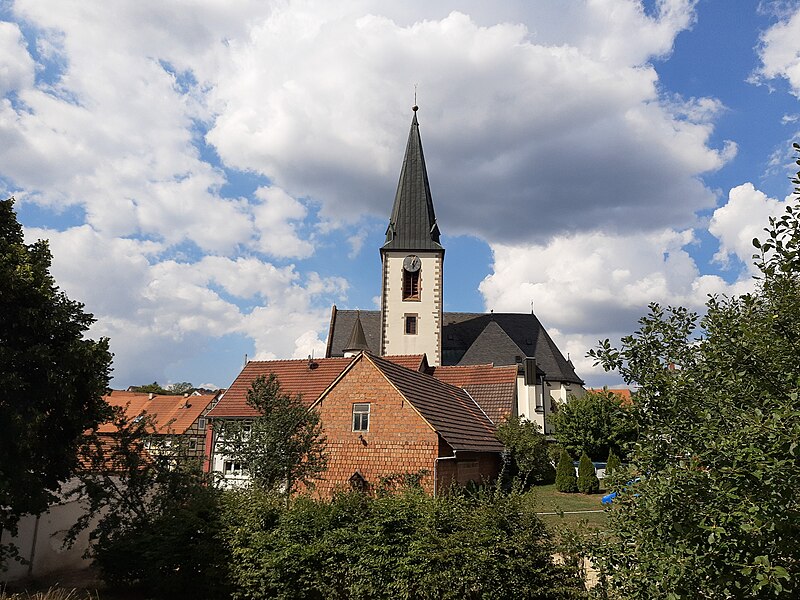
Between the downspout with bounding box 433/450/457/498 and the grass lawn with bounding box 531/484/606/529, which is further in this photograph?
the grass lawn with bounding box 531/484/606/529

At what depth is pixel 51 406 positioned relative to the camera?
13539mm

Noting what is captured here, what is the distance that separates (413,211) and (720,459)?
4920 centimetres

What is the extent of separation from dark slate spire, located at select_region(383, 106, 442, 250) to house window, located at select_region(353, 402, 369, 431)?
1235 inches

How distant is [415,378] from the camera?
82.5ft

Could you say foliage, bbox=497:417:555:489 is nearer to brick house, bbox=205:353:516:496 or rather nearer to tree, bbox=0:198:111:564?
brick house, bbox=205:353:516:496

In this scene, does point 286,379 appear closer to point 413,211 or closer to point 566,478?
point 566,478

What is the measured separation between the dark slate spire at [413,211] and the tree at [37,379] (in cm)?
3857

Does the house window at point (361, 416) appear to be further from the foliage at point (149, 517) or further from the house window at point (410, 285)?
the house window at point (410, 285)

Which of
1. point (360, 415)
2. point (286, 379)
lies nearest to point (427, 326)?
point (286, 379)

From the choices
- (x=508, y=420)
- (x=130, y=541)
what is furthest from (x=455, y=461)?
(x=130, y=541)

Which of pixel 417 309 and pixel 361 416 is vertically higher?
pixel 417 309

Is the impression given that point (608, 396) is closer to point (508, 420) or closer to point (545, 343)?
point (508, 420)

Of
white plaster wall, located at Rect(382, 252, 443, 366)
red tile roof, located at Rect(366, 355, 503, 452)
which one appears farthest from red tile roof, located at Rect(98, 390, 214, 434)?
red tile roof, located at Rect(366, 355, 503, 452)

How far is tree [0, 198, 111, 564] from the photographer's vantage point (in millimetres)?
12539
